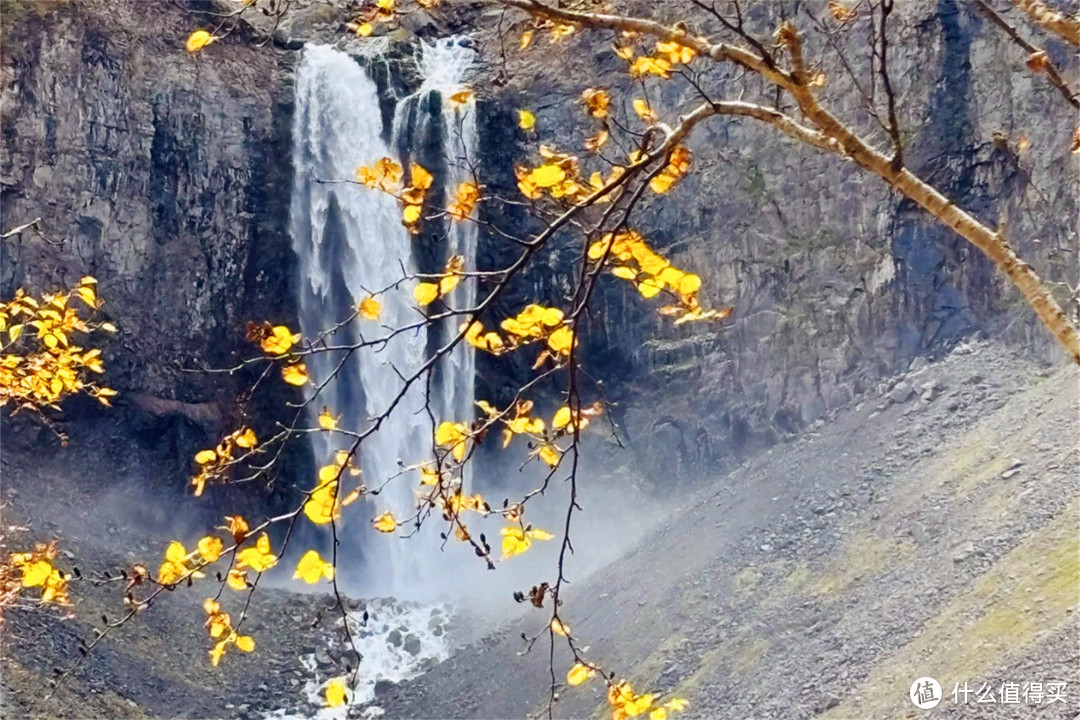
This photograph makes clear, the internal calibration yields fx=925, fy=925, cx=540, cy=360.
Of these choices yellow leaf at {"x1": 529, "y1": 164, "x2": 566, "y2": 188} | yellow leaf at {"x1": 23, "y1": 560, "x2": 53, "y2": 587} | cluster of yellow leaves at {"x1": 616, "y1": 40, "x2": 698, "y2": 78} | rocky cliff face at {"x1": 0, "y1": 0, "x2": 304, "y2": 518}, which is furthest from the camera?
rocky cliff face at {"x1": 0, "y1": 0, "x2": 304, "y2": 518}

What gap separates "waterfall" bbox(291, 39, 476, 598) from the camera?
20.3 meters

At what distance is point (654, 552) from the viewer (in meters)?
15.0

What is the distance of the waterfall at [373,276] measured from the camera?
2031cm

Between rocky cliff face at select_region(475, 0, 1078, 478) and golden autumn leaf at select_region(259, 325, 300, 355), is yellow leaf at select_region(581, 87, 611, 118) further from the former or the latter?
rocky cliff face at select_region(475, 0, 1078, 478)

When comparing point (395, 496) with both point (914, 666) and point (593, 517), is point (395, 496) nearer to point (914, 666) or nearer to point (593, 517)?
point (593, 517)

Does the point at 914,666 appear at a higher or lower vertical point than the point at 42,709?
lower

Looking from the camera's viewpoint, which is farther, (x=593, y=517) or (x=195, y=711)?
(x=593, y=517)

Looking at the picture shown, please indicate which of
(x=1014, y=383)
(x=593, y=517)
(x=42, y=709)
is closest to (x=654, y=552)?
(x=593, y=517)

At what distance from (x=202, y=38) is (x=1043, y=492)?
1055 centimetres

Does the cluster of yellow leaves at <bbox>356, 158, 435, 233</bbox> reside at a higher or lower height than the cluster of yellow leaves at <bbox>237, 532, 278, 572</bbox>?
higher

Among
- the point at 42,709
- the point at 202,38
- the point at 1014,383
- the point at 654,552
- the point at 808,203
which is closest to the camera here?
the point at 202,38

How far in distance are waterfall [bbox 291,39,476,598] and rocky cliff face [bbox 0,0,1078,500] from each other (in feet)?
2.16

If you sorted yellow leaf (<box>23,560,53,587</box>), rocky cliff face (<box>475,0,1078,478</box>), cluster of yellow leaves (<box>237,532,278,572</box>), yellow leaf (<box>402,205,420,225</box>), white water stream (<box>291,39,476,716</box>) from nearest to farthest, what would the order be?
cluster of yellow leaves (<box>237,532,278,572</box>) → yellow leaf (<box>402,205,420,225</box>) → yellow leaf (<box>23,560,53,587</box>) → rocky cliff face (<box>475,0,1078,478</box>) → white water stream (<box>291,39,476,716</box>)

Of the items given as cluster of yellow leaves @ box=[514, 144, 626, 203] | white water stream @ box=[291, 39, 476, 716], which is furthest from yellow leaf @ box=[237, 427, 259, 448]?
white water stream @ box=[291, 39, 476, 716]
